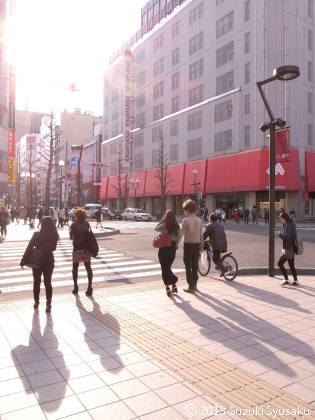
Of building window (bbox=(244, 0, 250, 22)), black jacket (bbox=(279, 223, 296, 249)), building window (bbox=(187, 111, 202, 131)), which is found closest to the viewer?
black jacket (bbox=(279, 223, 296, 249))

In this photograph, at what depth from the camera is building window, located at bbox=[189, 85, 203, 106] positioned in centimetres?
4858

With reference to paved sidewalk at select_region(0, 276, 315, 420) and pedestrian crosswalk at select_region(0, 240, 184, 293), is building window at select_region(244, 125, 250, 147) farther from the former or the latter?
paved sidewalk at select_region(0, 276, 315, 420)

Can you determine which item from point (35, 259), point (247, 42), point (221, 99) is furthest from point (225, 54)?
point (35, 259)

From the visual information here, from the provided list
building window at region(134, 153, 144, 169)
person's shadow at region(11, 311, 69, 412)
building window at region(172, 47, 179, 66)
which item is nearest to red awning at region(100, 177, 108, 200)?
building window at region(134, 153, 144, 169)

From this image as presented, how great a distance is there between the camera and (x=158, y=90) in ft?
188

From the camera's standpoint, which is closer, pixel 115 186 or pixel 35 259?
pixel 35 259

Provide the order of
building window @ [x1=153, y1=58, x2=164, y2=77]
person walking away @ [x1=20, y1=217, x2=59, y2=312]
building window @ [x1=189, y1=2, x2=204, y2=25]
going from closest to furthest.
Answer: person walking away @ [x1=20, y1=217, x2=59, y2=312], building window @ [x1=189, y1=2, x2=204, y2=25], building window @ [x1=153, y1=58, x2=164, y2=77]

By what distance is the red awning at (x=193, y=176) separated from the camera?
45.1 m

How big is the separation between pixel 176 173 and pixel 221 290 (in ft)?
143

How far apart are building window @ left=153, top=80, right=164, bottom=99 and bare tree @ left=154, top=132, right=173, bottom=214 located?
6.61 metres

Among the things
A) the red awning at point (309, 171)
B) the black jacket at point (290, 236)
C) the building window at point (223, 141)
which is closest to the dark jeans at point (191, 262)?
the black jacket at point (290, 236)

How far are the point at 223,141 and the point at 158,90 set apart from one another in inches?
718

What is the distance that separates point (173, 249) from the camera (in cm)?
→ 778

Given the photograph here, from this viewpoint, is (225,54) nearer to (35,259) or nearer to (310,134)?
(310,134)
